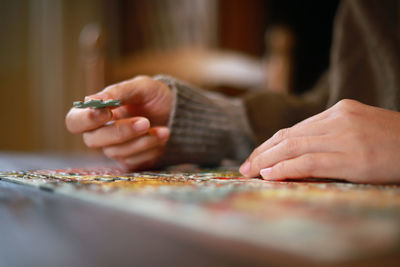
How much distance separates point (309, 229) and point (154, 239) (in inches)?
2.6

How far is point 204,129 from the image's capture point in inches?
27.1

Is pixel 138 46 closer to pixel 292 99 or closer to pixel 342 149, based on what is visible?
pixel 292 99

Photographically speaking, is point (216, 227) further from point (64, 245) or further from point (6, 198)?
point (6, 198)

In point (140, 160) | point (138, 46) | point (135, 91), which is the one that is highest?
point (138, 46)

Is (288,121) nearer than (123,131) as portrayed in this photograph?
No

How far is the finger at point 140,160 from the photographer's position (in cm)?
57

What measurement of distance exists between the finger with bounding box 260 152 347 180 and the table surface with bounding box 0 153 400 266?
22 centimetres

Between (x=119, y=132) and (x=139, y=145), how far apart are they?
0.04 meters

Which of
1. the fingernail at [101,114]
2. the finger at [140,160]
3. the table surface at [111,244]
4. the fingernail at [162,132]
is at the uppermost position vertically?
the fingernail at [101,114]

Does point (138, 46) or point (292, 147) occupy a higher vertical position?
point (138, 46)

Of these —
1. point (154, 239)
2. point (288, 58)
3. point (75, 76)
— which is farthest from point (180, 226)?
point (75, 76)

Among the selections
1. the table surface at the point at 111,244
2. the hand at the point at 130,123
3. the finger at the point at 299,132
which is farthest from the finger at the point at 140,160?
the table surface at the point at 111,244

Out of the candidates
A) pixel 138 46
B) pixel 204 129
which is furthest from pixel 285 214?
pixel 138 46

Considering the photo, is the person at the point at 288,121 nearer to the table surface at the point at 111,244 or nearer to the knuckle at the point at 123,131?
the knuckle at the point at 123,131
